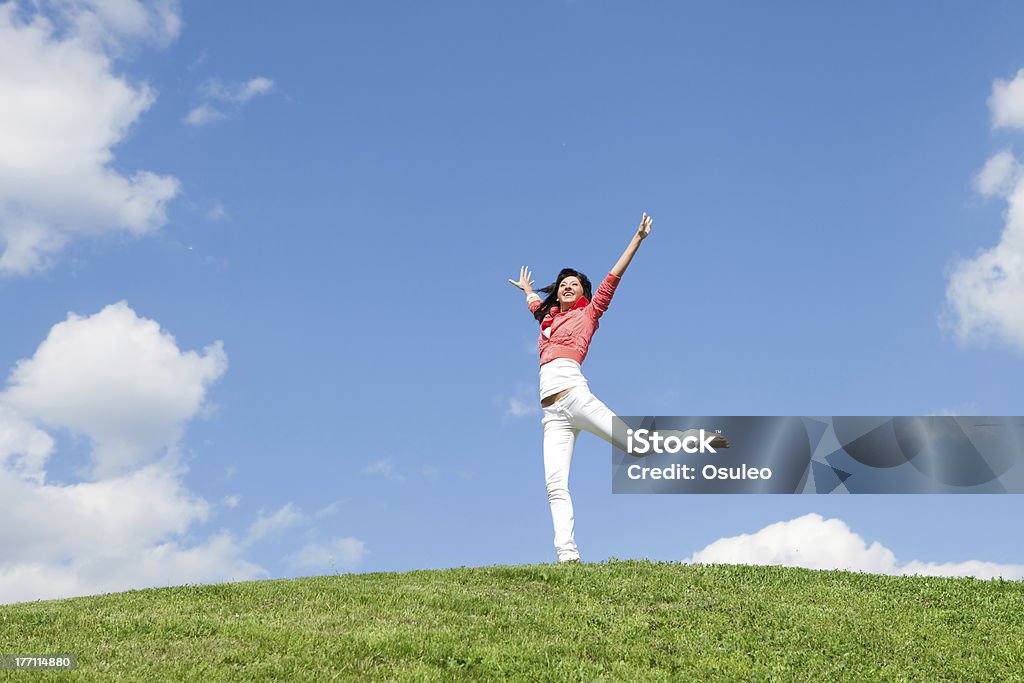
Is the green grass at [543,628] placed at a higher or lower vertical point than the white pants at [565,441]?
lower

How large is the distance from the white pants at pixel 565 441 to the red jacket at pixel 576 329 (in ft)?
2.11

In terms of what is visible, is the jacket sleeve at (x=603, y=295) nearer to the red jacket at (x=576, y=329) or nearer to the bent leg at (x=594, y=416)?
the red jacket at (x=576, y=329)

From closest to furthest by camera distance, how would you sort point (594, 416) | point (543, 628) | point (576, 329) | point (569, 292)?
1. point (543, 628)
2. point (594, 416)
3. point (576, 329)
4. point (569, 292)

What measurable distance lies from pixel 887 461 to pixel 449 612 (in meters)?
9.30

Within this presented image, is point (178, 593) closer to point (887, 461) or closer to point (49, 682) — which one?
point (49, 682)

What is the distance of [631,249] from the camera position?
14.8 m

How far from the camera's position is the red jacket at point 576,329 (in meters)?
14.9

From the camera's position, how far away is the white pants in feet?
47.2

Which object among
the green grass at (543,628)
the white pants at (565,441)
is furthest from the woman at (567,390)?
the green grass at (543,628)

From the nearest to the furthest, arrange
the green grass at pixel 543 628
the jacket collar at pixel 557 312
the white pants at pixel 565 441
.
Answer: the green grass at pixel 543 628
the white pants at pixel 565 441
the jacket collar at pixel 557 312

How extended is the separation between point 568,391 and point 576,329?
1044mm

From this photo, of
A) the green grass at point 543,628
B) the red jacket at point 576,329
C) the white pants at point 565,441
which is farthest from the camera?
the red jacket at point 576,329

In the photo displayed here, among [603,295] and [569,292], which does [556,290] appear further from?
[603,295]

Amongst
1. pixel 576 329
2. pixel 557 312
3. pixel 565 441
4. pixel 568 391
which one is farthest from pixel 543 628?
pixel 557 312
